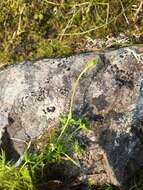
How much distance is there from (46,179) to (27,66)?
2.75 ft

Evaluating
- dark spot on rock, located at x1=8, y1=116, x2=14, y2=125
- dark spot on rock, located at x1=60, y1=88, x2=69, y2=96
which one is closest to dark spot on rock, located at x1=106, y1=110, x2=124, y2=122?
dark spot on rock, located at x1=60, y1=88, x2=69, y2=96

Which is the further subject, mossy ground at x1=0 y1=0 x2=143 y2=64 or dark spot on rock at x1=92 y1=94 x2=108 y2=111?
mossy ground at x1=0 y1=0 x2=143 y2=64

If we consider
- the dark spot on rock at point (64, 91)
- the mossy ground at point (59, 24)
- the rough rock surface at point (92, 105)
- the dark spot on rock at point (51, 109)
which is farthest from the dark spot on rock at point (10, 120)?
the mossy ground at point (59, 24)

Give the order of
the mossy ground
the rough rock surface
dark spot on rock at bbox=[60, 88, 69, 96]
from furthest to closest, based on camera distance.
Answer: the mossy ground → dark spot on rock at bbox=[60, 88, 69, 96] → the rough rock surface

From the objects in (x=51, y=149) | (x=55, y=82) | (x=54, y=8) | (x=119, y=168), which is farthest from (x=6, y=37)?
(x=119, y=168)

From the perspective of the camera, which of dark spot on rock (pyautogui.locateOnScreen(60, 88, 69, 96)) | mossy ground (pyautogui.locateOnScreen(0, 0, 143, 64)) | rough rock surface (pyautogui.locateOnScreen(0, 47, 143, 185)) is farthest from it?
mossy ground (pyautogui.locateOnScreen(0, 0, 143, 64))

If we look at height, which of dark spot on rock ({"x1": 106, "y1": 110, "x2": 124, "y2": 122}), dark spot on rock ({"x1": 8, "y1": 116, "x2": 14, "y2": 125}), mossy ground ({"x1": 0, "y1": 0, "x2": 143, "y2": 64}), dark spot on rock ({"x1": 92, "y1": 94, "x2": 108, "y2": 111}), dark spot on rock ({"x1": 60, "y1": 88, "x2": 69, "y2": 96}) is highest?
mossy ground ({"x1": 0, "y1": 0, "x2": 143, "y2": 64})

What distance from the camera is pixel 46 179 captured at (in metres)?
3.57

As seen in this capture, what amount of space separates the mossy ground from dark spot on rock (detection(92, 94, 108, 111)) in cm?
60

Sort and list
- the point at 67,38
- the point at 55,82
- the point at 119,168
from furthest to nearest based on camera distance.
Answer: the point at 67,38
the point at 55,82
the point at 119,168

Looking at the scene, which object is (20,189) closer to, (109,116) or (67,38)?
(109,116)

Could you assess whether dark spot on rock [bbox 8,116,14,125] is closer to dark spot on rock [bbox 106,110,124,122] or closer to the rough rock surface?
the rough rock surface

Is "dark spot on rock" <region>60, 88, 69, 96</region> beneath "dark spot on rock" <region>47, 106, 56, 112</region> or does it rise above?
above

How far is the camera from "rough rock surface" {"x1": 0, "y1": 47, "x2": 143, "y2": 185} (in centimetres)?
341
